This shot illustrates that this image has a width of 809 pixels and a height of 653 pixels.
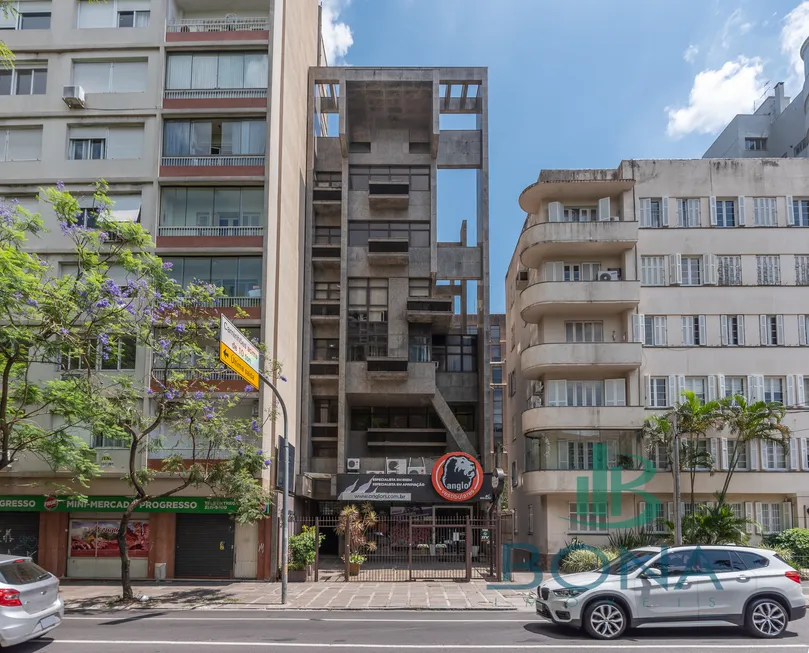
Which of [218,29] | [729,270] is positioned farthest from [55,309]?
[729,270]

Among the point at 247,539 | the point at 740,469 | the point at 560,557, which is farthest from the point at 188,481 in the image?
the point at 740,469

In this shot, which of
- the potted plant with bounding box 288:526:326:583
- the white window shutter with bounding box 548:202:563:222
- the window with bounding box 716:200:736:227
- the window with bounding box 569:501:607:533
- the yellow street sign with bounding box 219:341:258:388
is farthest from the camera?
the white window shutter with bounding box 548:202:563:222

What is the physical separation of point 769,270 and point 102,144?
2716 centimetres

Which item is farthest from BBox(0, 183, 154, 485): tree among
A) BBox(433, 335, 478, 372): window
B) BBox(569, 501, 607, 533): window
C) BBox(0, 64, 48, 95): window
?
BBox(569, 501, 607, 533): window

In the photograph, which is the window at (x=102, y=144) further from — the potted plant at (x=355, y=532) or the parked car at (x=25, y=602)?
the parked car at (x=25, y=602)

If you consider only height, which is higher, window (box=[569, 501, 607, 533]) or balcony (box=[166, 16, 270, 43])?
balcony (box=[166, 16, 270, 43])

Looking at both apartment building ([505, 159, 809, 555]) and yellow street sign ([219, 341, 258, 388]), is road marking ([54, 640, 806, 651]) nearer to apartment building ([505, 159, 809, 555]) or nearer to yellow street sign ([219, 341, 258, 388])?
yellow street sign ([219, 341, 258, 388])

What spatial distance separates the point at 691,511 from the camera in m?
31.3

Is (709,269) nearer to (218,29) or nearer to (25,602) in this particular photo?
(218,29)

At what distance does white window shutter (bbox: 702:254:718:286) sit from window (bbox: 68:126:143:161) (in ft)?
75.8

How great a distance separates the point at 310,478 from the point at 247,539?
22.7 feet

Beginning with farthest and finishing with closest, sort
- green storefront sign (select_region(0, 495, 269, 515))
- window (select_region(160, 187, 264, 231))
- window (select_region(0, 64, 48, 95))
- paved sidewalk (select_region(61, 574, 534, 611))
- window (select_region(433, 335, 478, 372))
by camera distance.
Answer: window (select_region(433, 335, 478, 372))
window (select_region(0, 64, 48, 95))
window (select_region(160, 187, 264, 231))
green storefront sign (select_region(0, 495, 269, 515))
paved sidewalk (select_region(61, 574, 534, 611))

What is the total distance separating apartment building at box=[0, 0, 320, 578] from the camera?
1176 inches

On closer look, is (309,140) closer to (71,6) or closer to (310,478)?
(71,6)
